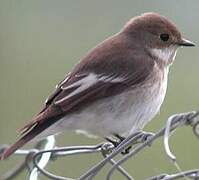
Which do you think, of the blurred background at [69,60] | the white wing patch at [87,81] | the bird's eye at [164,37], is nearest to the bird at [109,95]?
the white wing patch at [87,81]

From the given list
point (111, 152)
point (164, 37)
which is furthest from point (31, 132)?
point (164, 37)

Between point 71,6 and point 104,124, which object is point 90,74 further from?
point 71,6

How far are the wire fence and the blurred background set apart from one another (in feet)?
4.42

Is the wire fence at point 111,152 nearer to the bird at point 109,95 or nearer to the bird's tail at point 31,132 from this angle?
the bird's tail at point 31,132

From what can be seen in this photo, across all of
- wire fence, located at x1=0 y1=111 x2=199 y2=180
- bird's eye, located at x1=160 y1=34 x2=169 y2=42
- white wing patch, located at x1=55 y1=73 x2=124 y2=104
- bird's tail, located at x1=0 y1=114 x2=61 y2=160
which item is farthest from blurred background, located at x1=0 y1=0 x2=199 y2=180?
wire fence, located at x1=0 y1=111 x2=199 y2=180

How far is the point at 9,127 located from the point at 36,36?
7.70 ft

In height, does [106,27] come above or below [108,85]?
below

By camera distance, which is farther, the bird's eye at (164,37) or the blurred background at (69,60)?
the blurred background at (69,60)

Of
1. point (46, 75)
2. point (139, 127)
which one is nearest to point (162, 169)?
point (139, 127)

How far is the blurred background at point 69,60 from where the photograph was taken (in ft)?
21.2

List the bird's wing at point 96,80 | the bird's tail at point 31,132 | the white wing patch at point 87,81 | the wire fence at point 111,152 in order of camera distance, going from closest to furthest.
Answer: the wire fence at point 111,152 → the bird's tail at point 31,132 → the bird's wing at point 96,80 → the white wing patch at point 87,81

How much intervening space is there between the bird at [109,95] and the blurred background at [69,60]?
0.75m

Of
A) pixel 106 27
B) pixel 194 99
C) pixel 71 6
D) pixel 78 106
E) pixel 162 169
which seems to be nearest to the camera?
pixel 78 106

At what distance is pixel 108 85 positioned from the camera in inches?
207
